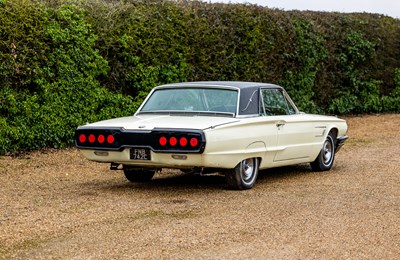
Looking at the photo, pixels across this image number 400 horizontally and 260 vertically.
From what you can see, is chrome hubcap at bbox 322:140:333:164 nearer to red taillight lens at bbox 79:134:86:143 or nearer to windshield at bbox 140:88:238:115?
windshield at bbox 140:88:238:115

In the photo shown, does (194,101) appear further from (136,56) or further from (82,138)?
(136,56)

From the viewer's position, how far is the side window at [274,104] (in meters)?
10.9

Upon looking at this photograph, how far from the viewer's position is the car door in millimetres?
10945

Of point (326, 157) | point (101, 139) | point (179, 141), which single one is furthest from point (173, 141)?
point (326, 157)

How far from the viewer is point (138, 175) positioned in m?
11.1

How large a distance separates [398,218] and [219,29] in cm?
995

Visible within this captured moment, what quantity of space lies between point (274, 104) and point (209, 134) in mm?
2043

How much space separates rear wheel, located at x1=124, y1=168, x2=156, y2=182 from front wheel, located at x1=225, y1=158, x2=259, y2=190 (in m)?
1.28

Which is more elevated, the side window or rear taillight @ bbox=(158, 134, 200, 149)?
the side window

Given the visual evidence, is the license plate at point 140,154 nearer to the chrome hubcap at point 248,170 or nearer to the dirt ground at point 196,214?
the dirt ground at point 196,214

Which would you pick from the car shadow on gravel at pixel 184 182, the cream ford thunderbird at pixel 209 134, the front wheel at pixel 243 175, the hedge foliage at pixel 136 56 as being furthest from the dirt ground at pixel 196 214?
the hedge foliage at pixel 136 56

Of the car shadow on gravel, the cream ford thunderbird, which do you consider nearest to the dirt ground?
the car shadow on gravel

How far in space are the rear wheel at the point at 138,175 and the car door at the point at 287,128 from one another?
1712 mm

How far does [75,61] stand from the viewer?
14633 mm
